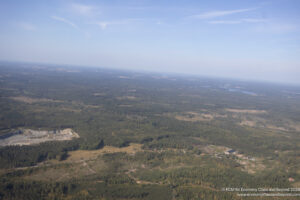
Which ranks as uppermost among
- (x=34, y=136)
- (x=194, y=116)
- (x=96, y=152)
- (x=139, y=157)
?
(x=194, y=116)

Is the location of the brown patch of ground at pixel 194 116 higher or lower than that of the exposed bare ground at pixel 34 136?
higher

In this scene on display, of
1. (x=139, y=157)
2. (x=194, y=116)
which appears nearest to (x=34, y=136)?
(x=139, y=157)

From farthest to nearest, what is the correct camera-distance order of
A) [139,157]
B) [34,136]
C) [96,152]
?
[34,136] → [96,152] → [139,157]

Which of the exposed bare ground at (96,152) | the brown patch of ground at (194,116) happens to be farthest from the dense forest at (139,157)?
the brown patch of ground at (194,116)

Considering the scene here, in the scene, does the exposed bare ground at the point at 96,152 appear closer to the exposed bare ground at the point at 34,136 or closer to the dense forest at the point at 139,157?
the dense forest at the point at 139,157

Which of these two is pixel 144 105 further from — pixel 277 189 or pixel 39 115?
pixel 277 189

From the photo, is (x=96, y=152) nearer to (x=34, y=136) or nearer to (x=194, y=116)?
(x=34, y=136)

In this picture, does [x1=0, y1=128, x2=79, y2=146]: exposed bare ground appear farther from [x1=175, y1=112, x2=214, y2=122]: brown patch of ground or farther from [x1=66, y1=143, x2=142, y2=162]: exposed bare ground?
[x1=175, y1=112, x2=214, y2=122]: brown patch of ground

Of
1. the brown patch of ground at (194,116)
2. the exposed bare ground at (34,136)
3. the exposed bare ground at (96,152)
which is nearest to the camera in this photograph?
the exposed bare ground at (96,152)

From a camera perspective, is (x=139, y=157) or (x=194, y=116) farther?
(x=194, y=116)

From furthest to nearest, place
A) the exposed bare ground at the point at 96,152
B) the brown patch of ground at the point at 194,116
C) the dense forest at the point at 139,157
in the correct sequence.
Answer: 1. the brown patch of ground at the point at 194,116
2. the exposed bare ground at the point at 96,152
3. the dense forest at the point at 139,157

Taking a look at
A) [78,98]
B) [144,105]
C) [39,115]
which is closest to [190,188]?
[39,115]
